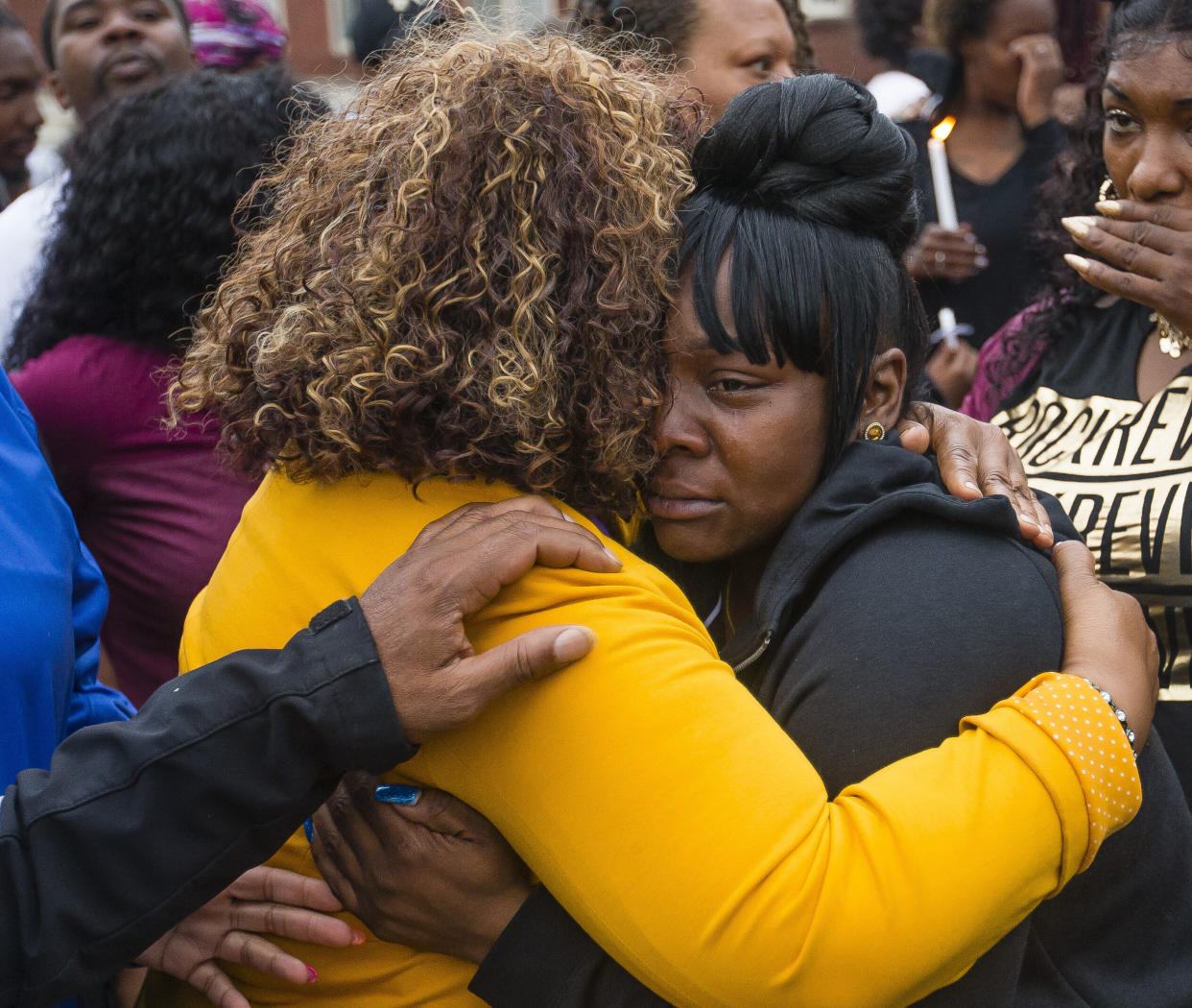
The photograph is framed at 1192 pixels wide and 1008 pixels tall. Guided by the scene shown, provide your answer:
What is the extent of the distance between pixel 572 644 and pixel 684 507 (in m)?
0.55

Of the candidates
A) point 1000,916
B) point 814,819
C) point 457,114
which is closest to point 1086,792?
point 1000,916

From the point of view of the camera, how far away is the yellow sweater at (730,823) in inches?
55.6

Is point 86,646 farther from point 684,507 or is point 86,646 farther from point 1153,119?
point 1153,119

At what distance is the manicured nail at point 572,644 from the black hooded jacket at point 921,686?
1.26 ft

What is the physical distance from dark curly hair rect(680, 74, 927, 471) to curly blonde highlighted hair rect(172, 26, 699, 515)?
0.13 metres

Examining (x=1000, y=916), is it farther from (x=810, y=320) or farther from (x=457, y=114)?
(x=457, y=114)

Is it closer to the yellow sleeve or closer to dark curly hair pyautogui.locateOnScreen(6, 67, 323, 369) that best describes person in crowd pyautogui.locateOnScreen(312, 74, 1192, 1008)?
the yellow sleeve

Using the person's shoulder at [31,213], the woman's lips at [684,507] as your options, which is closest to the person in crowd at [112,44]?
the person's shoulder at [31,213]

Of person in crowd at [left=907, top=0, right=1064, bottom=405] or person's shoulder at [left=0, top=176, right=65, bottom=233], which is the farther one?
person in crowd at [left=907, top=0, right=1064, bottom=405]

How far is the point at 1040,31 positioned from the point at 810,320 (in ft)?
11.4

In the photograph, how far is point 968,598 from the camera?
1.67m

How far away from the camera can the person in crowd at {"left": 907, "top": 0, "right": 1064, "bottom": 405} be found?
13.7 ft

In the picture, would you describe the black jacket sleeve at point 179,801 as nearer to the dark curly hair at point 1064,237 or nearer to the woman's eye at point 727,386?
the woman's eye at point 727,386

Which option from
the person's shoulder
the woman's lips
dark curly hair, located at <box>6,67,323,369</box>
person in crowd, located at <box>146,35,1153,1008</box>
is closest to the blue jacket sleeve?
person in crowd, located at <box>146,35,1153,1008</box>
